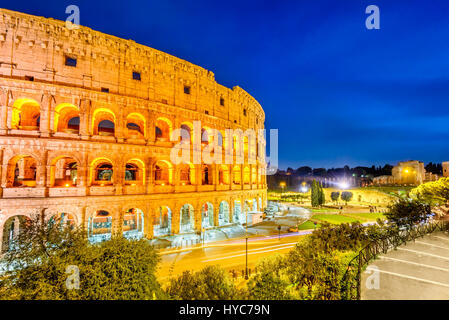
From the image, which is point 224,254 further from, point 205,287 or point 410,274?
point 410,274

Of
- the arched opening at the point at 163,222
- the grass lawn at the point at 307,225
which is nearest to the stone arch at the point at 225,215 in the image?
the arched opening at the point at 163,222

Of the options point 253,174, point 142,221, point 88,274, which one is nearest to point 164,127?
point 142,221

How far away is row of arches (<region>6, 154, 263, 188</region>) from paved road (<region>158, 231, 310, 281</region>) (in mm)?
8123

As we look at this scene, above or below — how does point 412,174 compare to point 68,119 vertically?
below

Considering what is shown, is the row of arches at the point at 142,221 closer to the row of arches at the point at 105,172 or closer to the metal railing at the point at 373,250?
the row of arches at the point at 105,172

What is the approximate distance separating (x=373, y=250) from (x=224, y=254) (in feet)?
38.7

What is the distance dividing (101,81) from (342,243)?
2594cm

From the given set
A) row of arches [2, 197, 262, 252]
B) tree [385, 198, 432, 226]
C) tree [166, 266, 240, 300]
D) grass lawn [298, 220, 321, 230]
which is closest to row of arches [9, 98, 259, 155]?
row of arches [2, 197, 262, 252]

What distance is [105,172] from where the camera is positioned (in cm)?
3061

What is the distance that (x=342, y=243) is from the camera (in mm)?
12328

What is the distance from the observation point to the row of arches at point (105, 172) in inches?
758

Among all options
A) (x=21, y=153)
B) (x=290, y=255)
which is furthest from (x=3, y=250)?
(x=290, y=255)

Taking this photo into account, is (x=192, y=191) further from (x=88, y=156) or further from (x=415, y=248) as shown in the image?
(x=415, y=248)

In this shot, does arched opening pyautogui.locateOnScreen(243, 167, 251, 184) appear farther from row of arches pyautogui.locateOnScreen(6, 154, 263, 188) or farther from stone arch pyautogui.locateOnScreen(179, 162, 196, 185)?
stone arch pyautogui.locateOnScreen(179, 162, 196, 185)
